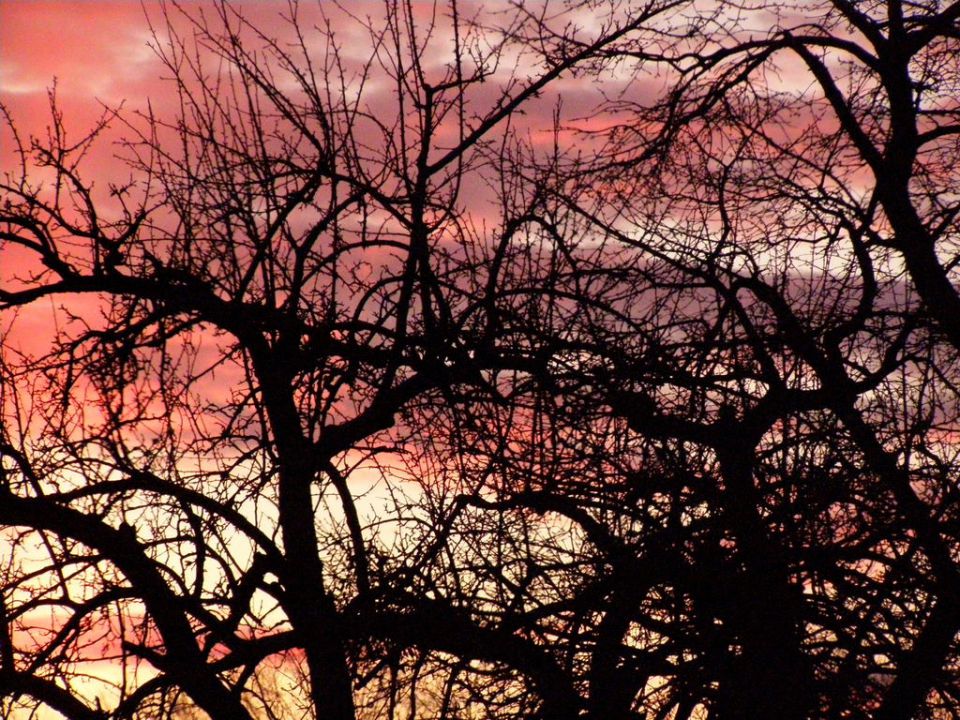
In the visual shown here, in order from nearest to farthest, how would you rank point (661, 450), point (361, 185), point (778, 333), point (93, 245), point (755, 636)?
point (755, 636)
point (661, 450)
point (778, 333)
point (361, 185)
point (93, 245)

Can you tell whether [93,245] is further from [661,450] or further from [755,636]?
[755,636]

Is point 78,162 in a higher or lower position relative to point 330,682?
higher

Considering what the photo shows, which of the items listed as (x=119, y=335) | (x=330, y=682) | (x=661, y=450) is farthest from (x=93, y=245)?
(x=661, y=450)

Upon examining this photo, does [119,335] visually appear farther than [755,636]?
Yes

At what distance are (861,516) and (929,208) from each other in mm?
3132

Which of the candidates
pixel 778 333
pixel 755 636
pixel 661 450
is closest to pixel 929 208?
pixel 778 333

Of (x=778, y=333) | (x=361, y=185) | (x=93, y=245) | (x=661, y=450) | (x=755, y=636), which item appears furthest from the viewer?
(x=93, y=245)

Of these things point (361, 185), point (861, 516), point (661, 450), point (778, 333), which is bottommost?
point (861, 516)

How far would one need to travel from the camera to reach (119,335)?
26.6 ft

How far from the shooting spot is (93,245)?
25.9 ft

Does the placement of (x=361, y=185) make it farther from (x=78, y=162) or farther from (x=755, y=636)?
(x=755, y=636)

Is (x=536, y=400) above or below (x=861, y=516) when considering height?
above

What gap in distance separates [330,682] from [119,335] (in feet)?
9.68

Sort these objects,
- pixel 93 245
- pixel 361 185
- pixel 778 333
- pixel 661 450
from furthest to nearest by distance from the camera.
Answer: pixel 93 245 < pixel 361 185 < pixel 778 333 < pixel 661 450
